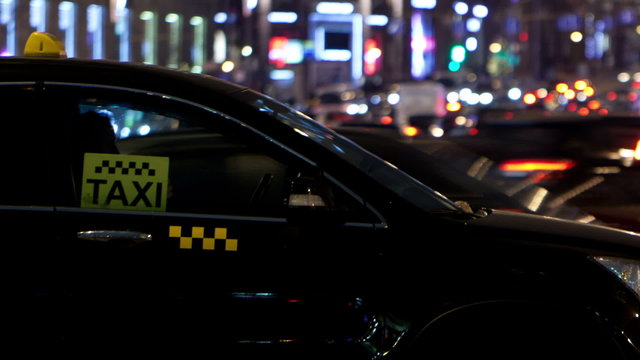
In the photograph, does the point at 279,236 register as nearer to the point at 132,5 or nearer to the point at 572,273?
the point at 572,273

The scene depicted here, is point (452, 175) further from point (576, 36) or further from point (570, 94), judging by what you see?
point (576, 36)

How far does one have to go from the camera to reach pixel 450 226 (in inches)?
146

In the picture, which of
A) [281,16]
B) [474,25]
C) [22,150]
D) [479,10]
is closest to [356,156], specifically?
[22,150]

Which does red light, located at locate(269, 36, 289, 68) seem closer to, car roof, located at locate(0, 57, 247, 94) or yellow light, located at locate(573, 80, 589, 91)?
yellow light, located at locate(573, 80, 589, 91)

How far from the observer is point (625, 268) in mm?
3756

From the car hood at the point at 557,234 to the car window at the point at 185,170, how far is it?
0.46m

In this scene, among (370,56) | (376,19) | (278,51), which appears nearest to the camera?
(278,51)

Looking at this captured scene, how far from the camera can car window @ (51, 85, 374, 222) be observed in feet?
11.8

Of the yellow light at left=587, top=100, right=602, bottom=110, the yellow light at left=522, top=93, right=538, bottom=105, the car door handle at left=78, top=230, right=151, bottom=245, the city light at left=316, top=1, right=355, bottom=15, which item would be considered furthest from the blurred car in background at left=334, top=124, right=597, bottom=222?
the city light at left=316, top=1, right=355, bottom=15

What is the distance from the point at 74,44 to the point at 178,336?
1751 cm

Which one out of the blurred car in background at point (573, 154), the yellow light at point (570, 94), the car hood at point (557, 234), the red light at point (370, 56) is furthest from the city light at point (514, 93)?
the car hood at point (557, 234)

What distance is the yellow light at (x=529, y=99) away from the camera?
116ft

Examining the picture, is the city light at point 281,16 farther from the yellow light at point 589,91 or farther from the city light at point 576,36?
the city light at point 576,36

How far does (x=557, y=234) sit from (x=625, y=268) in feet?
0.84
